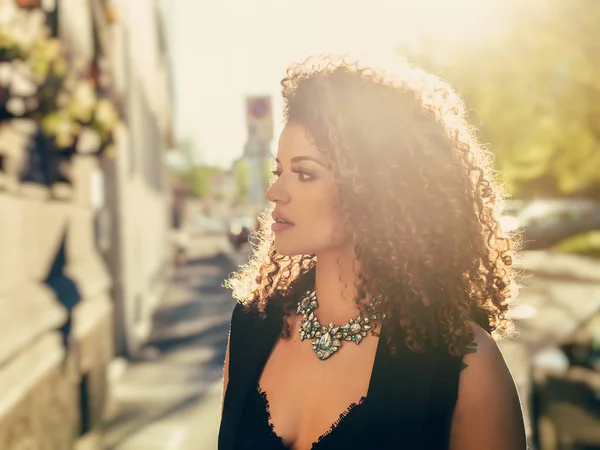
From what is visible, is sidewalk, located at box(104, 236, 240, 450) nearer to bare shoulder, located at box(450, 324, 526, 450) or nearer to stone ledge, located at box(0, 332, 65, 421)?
stone ledge, located at box(0, 332, 65, 421)

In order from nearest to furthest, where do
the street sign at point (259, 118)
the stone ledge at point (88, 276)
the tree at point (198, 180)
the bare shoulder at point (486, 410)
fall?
the bare shoulder at point (486, 410)
the stone ledge at point (88, 276)
the street sign at point (259, 118)
the tree at point (198, 180)

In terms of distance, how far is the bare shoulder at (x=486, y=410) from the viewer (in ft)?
5.46

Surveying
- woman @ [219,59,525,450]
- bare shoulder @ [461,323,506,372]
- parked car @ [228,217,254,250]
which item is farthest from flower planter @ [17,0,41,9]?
bare shoulder @ [461,323,506,372]

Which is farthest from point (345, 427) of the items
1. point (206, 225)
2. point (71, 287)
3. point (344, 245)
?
point (206, 225)

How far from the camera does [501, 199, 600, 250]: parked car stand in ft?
92.1

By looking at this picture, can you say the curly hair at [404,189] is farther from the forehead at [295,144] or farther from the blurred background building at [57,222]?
the blurred background building at [57,222]

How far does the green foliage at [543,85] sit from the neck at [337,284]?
18.8 meters

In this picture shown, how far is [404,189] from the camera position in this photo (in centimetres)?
189

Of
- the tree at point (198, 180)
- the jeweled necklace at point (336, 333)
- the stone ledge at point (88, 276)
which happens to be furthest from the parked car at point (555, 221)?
the tree at point (198, 180)

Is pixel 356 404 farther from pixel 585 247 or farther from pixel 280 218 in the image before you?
pixel 585 247

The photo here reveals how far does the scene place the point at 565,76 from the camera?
74.8ft

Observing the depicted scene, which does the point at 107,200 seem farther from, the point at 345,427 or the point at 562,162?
the point at 562,162

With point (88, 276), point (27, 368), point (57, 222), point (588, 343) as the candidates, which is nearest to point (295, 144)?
point (27, 368)

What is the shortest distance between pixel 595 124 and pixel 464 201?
2349 cm
